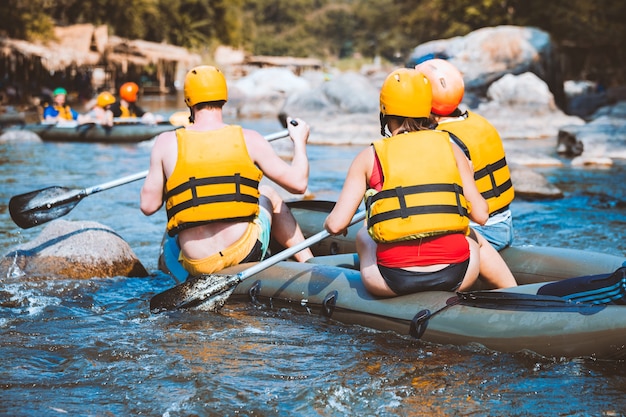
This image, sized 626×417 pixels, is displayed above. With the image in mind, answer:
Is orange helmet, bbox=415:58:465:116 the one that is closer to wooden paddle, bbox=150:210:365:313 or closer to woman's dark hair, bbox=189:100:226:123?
wooden paddle, bbox=150:210:365:313

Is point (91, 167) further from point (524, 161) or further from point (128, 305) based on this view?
point (128, 305)

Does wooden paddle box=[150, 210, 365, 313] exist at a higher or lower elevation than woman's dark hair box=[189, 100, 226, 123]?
lower

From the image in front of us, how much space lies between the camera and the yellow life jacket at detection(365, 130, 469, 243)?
3.63 meters

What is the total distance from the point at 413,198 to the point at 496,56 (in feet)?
59.5

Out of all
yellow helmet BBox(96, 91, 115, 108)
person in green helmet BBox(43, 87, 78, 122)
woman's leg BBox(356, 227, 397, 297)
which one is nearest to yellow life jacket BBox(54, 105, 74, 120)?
person in green helmet BBox(43, 87, 78, 122)

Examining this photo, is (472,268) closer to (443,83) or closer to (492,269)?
(492,269)

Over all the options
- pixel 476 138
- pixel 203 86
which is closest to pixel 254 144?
pixel 203 86

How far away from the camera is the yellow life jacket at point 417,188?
11.9 feet

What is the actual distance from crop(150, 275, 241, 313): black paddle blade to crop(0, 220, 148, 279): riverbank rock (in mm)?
1260

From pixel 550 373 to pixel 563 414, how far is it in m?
0.41

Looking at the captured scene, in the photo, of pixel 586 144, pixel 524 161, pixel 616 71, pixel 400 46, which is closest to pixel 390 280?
pixel 524 161

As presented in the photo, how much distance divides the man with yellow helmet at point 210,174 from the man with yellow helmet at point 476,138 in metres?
0.82

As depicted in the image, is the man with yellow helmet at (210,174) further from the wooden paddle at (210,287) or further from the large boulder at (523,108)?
the large boulder at (523,108)

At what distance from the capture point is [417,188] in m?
3.63
